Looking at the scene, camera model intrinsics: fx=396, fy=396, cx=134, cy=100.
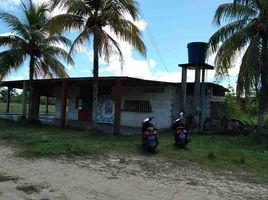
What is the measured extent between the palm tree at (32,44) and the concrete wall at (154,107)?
4245mm

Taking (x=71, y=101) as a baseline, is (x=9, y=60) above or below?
above

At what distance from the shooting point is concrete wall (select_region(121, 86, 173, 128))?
21.6 metres

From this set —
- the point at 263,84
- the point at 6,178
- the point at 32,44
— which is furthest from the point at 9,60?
the point at 6,178

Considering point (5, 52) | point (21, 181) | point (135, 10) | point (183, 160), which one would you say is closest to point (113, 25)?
point (135, 10)

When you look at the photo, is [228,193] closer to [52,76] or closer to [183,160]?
[183,160]

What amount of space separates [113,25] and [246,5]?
5581mm

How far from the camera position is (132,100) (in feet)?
78.7

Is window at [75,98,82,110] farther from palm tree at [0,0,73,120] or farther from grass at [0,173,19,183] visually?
grass at [0,173,19,183]

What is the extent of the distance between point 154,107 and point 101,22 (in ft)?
23.1

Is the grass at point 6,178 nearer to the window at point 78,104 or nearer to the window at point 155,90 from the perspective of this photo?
the window at point 155,90

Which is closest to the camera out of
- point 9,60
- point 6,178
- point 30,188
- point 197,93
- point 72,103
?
point 30,188

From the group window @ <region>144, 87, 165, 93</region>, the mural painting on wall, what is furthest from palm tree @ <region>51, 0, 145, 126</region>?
the mural painting on wall

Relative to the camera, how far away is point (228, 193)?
7277 millimetres

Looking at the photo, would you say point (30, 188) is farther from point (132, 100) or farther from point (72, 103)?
point (72, 103)
